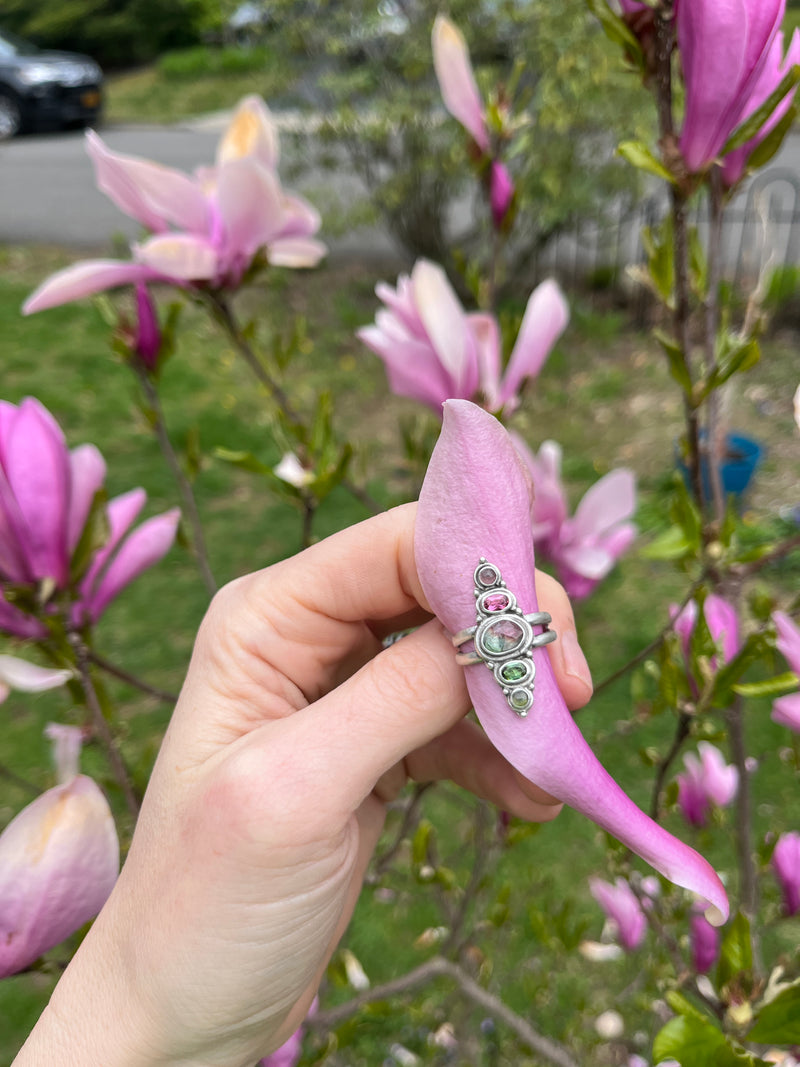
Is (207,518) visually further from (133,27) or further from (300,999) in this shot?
(133,27)

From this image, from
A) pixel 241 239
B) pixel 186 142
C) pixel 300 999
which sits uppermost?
pixel 241 239

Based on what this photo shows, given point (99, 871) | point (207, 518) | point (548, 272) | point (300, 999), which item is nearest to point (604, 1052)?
point (300, 999)

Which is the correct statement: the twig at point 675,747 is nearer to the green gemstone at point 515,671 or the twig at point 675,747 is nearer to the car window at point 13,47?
the green gemstone at point 515,671

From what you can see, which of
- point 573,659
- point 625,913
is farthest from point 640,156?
point 625,913

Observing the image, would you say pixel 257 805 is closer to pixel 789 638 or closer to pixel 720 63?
pixel 789 638

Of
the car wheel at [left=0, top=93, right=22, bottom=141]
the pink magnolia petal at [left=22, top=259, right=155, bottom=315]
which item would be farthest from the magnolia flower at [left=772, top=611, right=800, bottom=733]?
the car wheel at [left=0, top=93, right=22, bottom=141]

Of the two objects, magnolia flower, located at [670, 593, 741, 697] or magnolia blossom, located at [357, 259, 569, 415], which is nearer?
magnolia flower, located at [670, 593, 741, 697]

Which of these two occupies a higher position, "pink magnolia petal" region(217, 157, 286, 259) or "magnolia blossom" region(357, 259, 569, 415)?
"pink magnolia petal" region(217, 157, 286, 259)

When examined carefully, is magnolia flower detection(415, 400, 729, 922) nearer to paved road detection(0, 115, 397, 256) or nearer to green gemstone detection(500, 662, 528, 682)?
green gemstone detection(500, 662, 528, 682)
